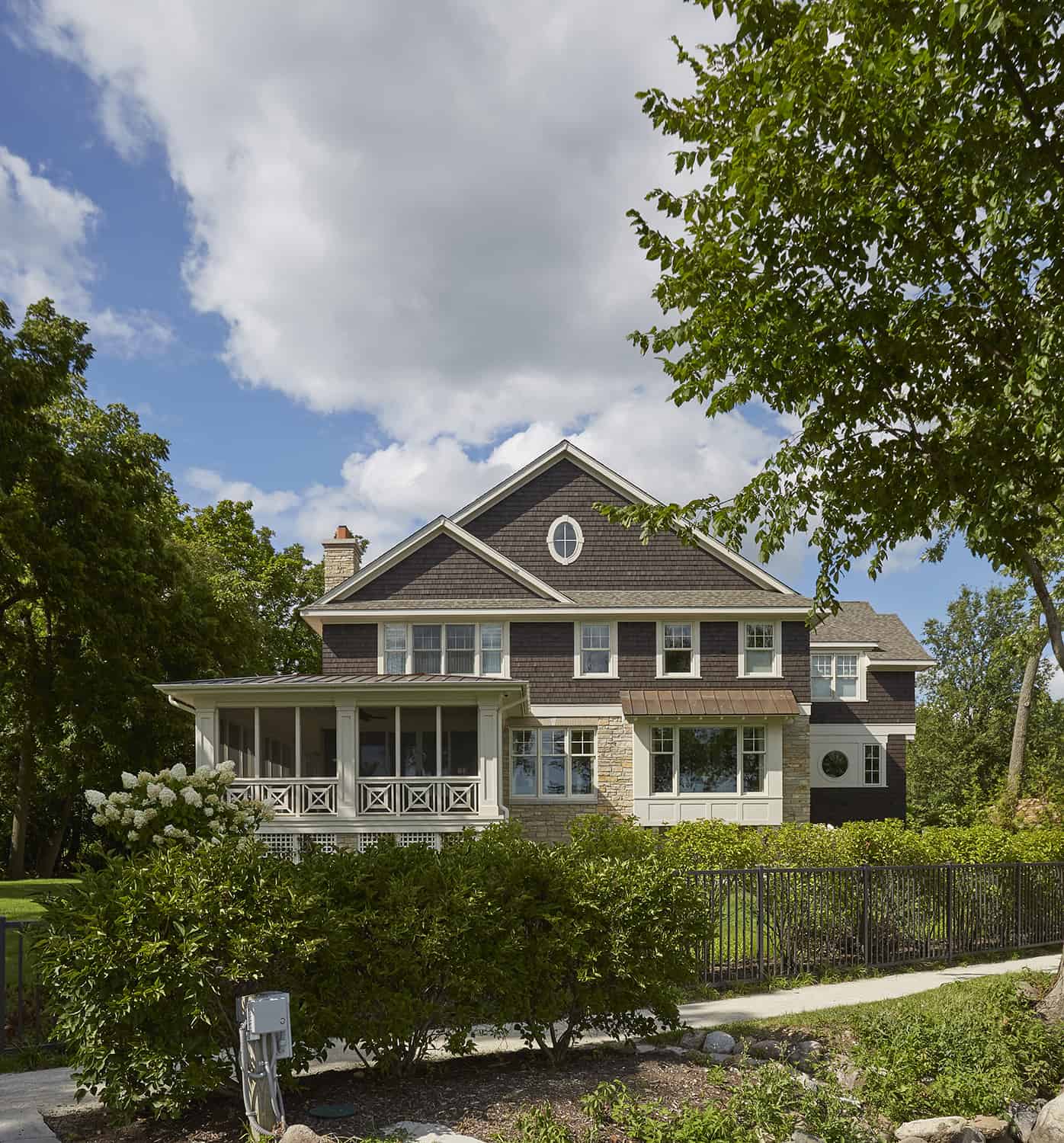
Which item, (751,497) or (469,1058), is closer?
(469,1058)

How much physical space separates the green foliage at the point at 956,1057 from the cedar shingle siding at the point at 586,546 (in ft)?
56.3

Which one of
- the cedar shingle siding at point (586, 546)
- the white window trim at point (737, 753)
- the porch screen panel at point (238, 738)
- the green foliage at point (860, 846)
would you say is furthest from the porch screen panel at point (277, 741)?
the green foliage at point (860, 846)

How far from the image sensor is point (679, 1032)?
8.40m

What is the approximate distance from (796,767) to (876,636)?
754cm

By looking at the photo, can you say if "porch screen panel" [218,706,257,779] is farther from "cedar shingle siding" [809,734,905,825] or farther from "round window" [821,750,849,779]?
"round window" [821,750,849,779]

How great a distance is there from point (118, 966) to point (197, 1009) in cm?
55

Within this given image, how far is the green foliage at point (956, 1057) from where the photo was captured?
23.2ft

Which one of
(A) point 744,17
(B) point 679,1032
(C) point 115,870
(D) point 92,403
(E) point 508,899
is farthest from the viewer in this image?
(D) point 92,403

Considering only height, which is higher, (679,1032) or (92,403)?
(92,403)

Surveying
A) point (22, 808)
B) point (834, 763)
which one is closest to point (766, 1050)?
point (834, 763)

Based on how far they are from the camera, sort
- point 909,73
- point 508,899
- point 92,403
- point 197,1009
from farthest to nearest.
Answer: point 92,403 < point 909,73 < point 508,899 < point 197,1009

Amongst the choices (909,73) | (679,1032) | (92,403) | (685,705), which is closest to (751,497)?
(909,73)

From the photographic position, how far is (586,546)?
86.2 ft

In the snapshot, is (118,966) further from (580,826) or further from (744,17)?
(744,17)
